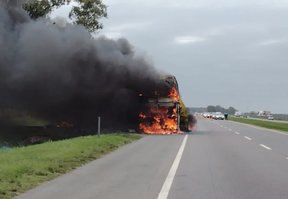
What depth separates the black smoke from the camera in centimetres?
2773

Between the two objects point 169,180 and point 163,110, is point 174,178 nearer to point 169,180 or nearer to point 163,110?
point 169,180

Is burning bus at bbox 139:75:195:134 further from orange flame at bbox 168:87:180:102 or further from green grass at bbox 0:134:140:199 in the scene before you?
green grass at bbox 0:134:140:199

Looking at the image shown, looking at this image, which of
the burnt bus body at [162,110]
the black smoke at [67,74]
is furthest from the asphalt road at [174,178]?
the burnt bus body at [162,110]

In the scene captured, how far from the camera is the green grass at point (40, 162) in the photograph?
9.83m

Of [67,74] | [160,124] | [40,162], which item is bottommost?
[40,162]

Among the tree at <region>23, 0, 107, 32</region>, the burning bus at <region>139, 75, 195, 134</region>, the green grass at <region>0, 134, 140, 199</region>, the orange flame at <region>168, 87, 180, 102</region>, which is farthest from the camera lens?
the tree at <region>23, 0, 107, 32</region>

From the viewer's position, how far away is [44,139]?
91.7 ft

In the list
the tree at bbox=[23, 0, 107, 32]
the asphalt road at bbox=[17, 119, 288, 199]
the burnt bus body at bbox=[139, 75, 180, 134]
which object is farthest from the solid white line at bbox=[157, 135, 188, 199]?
the tree at bbox=[23, 0, 107, 32]

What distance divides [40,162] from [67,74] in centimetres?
1633

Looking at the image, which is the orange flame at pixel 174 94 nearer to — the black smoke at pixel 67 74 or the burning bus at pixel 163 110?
the burning bus at pixel 163 110

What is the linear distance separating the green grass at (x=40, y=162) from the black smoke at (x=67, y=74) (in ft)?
31.7

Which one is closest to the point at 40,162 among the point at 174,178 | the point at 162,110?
the point at 174,178

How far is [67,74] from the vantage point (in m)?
28.9

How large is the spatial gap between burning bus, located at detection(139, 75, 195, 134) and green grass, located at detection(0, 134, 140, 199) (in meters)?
11.4
